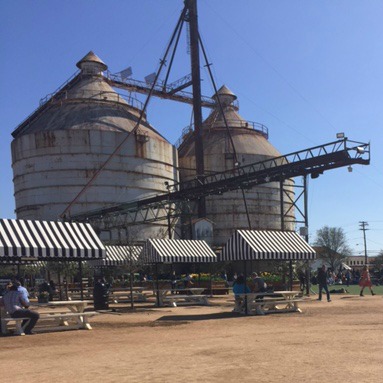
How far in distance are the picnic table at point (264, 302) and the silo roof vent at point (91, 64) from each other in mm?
Answer: 47763

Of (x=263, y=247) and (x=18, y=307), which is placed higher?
(x=263, y=247)

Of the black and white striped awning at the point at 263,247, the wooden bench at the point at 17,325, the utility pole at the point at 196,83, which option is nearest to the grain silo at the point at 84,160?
the utility pole at the point at 196,83

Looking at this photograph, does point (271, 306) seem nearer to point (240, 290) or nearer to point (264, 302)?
point (264, 302)

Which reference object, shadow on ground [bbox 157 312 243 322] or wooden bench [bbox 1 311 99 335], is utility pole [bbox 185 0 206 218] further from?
wooden bench [bbox 1 311 99 335]

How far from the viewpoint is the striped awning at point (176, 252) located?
24.9 meters

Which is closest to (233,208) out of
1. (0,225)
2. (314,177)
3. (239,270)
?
(239,270)

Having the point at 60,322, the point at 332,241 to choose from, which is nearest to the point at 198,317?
the point at 60,322

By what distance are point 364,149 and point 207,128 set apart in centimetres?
3807

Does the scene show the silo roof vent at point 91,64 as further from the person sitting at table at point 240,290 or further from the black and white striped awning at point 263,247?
the person sitting at table at point 240,290

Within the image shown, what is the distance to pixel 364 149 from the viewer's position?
33.0m

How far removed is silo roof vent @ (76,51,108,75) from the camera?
62.4 meters

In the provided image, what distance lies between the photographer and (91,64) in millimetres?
62469

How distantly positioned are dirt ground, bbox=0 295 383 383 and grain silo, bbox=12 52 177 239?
3796 cm

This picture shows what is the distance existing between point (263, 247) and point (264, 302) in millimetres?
1909
